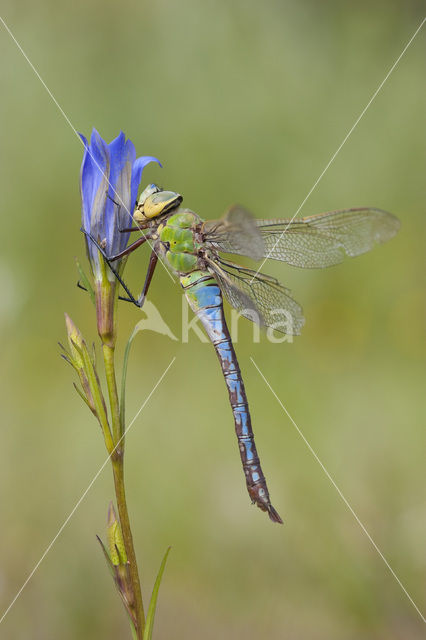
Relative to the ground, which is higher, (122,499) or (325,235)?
(325,235)

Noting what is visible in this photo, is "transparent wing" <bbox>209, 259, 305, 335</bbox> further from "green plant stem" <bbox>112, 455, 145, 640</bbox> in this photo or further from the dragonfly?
"green plant stem" <bbox>112, 455, 145, 640</bbox>

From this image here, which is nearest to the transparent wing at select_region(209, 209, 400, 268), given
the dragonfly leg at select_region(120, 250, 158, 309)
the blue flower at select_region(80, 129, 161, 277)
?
the dragonfly leg at select_region(120, 250, 158, 309)

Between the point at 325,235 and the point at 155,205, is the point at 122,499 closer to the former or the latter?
the point at 155,205

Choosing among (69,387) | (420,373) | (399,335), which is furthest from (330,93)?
(69,387)

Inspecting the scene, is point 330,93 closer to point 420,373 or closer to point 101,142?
point 420,373

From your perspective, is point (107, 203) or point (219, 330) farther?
point (219, 330)

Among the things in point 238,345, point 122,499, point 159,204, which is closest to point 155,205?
point 159,204
